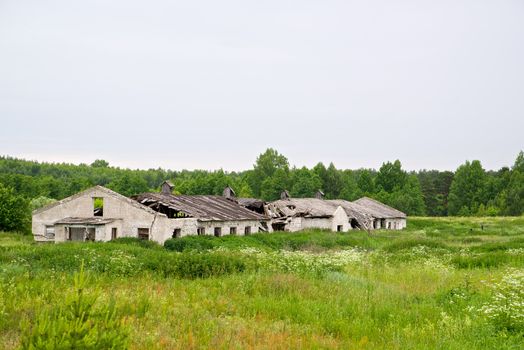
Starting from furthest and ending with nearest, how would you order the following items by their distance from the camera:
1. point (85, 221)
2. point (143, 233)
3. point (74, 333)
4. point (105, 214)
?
point (105, 214), point (143, 233), point (85, 221), point (74, 333)

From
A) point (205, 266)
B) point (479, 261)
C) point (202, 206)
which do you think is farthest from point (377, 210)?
point (205, 266)

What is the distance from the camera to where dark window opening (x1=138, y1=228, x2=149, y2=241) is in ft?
107

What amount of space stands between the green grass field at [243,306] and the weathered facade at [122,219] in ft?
46.9

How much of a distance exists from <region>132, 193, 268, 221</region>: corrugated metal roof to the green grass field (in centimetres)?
1741

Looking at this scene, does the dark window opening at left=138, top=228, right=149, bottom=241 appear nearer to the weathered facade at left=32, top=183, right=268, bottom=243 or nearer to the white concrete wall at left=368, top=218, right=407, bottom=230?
the weathered facade at left=32, top=183, right=268, bottom=243

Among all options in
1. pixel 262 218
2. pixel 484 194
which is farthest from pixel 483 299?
pixel 484 194

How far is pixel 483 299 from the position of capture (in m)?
11.8

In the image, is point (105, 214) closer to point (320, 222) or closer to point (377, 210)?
point (320, 222)

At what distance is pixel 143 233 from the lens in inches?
1284

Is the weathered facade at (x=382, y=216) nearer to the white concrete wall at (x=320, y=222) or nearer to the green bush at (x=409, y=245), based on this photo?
the white concrete wall at (x=320, y=222)

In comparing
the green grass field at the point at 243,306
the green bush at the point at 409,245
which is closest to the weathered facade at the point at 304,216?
the green bush at the point at 409,245

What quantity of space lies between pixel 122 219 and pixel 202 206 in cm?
776

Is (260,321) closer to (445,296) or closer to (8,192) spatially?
(445,296)

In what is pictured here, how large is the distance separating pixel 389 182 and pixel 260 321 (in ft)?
303
